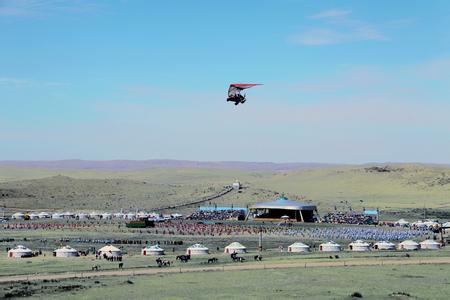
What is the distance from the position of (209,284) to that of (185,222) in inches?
3206

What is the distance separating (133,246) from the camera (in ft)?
325

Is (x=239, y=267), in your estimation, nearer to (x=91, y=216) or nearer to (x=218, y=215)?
(x=218, y=215)

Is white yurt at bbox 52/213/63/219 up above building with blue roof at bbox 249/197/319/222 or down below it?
below

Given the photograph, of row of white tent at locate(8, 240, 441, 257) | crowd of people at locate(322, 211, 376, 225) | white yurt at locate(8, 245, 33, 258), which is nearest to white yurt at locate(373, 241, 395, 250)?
row of white tent at locate(8, 240, 441, 257)

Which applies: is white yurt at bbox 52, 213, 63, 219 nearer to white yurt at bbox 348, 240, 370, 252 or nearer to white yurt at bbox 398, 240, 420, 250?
white yurt at bbox 348, 240, 370, 252

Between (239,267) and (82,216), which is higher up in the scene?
(82,216)

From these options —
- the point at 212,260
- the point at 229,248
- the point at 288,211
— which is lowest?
the point at 212,260

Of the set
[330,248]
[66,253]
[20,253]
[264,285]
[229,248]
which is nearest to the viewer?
[264,285]

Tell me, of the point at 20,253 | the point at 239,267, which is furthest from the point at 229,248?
the point at 20,253

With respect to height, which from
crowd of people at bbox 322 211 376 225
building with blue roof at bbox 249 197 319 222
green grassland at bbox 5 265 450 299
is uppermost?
building with blue roof at bbox 249 197 319 222

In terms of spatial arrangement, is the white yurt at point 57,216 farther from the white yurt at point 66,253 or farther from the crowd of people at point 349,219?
the white yurt at point 66,253

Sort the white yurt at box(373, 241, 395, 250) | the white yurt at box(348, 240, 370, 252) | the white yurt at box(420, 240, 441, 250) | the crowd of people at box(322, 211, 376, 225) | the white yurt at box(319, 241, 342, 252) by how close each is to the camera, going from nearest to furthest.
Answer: the white yurt at box(319, 241, 342, 252)
the white yurt at box(348, 240, 370, 252)
the white yurt at box(373, 241, 395, 250)
the white yurt at box(420, 240, 441, 250)
the crowd of people at box(322, 211, 376, 225)

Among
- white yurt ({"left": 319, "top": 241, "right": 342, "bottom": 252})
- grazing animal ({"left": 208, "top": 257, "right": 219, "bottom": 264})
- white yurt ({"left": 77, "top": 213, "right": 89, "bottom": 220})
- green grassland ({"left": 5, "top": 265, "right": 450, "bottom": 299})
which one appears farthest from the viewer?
white yurt ({"left": 77, "top": 213, "right": 89, "bottom": 220})

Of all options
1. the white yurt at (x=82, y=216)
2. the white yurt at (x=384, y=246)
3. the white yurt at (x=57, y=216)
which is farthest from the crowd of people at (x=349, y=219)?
the white yurt at (x=384, y=246)
